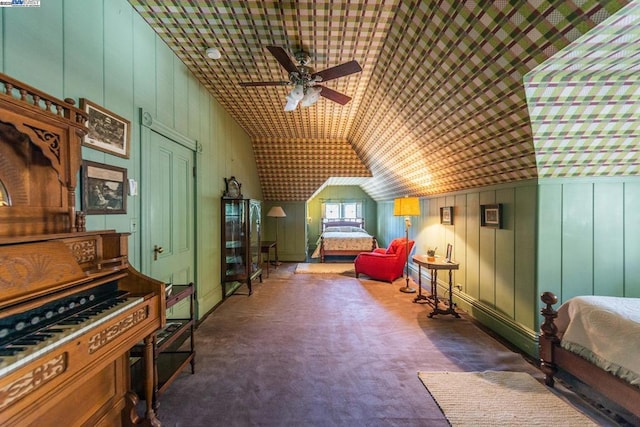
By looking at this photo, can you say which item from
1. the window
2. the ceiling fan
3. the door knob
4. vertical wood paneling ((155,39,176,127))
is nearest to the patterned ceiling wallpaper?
the ceiling fan

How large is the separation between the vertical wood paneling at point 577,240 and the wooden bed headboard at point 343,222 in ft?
21.3

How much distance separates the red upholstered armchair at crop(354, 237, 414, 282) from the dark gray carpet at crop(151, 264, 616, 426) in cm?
110

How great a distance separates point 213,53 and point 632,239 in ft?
13.5

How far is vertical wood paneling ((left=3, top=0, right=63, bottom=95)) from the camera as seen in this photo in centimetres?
136

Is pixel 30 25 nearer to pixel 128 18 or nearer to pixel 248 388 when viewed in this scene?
pixel 128 18

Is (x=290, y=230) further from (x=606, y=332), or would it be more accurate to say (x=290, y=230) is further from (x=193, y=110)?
(x=606, y=332)

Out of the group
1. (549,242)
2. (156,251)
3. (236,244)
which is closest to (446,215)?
(549,242)

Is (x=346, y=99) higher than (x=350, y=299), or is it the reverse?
(x=346, y=99)

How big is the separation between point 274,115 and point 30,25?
9.91 ft

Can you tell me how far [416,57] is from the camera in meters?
2.37

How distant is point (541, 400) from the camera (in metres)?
1.86

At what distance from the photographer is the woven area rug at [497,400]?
1691 millimetres

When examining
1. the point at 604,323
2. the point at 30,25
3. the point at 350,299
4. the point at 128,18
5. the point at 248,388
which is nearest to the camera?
the point at 30,25

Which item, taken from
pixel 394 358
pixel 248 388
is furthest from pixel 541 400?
pixel 248 388
